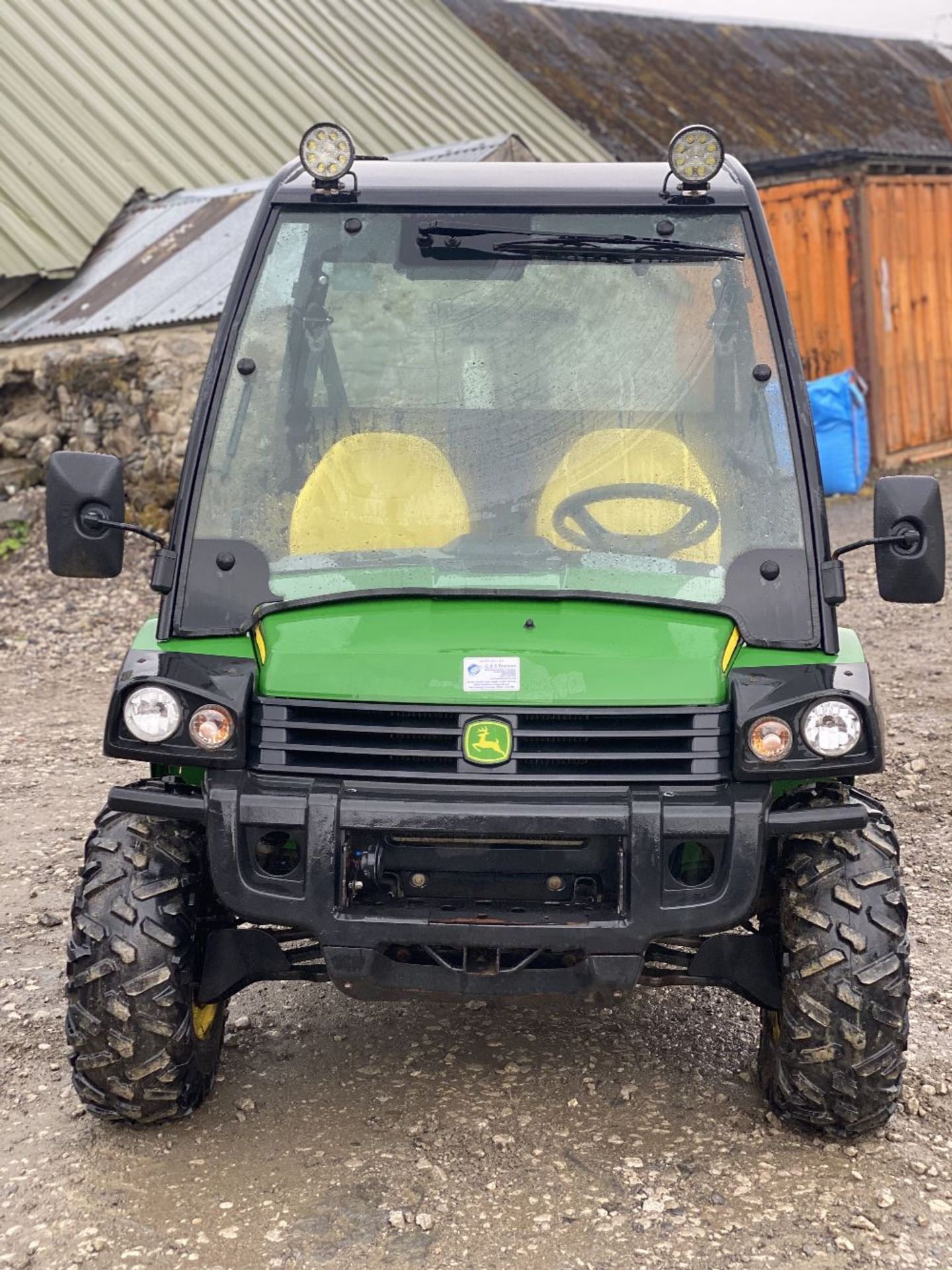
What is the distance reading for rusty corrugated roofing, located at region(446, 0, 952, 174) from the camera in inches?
760

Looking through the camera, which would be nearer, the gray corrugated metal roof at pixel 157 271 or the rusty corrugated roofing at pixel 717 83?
the gray corrugated metal roof at pixel 157 271

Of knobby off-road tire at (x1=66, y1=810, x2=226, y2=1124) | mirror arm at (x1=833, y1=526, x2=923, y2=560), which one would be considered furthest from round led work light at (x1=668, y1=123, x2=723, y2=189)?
knobby off-road tire at (x1=66, y1=810, x2=226, y2=1124)

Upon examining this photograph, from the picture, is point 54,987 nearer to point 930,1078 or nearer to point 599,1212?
point 599,1212

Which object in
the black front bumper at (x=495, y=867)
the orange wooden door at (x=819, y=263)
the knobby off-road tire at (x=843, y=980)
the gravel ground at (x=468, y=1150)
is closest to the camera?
the gravel ground at (x=468, y=1150)

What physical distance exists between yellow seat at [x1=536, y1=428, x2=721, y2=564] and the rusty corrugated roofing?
13538 millimetres

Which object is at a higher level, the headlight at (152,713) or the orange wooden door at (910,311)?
the orange wooden door at (910,311)

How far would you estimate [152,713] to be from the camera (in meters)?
3.85

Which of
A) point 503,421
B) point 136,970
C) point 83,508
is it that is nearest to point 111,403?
point 83,508

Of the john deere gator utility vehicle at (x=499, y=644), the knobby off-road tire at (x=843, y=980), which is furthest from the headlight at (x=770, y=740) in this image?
the knobby off-road tire at (x=843, y=980)

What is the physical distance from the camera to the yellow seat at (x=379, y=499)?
4078 mm

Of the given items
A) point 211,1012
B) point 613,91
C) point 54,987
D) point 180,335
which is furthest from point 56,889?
point 613,91

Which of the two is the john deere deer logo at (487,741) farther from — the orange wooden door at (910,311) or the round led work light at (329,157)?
the orange wooden door at (910,311)

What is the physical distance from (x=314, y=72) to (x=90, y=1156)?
1492 cm

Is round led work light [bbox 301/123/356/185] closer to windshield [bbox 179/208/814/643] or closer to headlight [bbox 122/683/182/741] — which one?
windshield [bbox 179/208/814/643]
